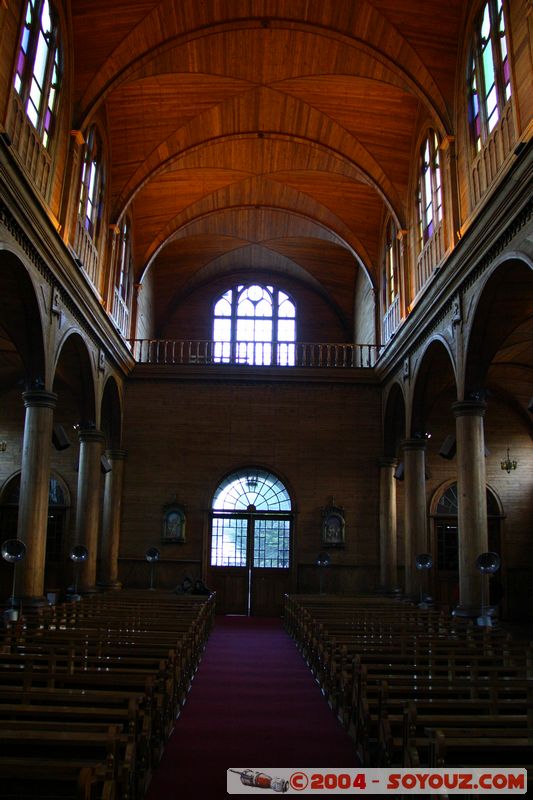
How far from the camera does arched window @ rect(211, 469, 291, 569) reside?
23.1 metres

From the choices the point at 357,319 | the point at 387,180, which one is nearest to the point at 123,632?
the point at 387,180

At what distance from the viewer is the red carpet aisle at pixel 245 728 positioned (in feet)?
21.0

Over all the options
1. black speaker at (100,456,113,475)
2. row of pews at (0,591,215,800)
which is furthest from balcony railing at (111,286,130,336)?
row of pews at (0,591,215,800)

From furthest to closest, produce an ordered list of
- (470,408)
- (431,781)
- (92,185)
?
(92,185) < (470,408) < (431,781)

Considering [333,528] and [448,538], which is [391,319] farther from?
[448,538]

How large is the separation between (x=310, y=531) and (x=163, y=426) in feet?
19.1

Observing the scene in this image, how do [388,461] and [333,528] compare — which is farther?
[388,461]

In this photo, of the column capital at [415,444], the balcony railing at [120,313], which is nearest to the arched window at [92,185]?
the balcony railing at [120,313]

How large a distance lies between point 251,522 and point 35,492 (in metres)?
10.4

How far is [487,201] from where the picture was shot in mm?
12039

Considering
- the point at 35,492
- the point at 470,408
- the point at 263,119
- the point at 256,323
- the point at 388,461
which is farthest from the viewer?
the point at 256,323

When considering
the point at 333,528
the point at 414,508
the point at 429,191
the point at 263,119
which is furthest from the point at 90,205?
the point at 333,528

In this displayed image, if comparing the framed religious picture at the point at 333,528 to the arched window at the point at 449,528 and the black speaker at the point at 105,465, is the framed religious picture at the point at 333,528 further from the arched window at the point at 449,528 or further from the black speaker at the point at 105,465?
the black speaker at the point at 105,465

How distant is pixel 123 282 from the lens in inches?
874
